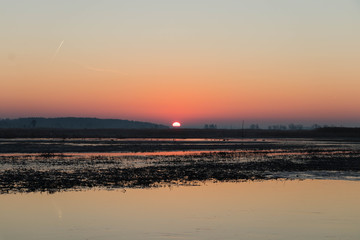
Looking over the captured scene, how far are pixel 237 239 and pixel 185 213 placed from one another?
15.9 feet

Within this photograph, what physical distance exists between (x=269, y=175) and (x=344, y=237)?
1893cm

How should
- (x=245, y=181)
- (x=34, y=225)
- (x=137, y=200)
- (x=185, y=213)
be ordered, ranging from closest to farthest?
1. (x=34, y=225)
2. (x=185, y=213)
3. (x=137, y=200)
4. (x=245, y=181)

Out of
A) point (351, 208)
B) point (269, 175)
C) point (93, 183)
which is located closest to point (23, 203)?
point (93, 183)

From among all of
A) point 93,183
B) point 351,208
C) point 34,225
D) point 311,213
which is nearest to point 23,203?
point 34,225

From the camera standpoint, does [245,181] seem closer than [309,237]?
No

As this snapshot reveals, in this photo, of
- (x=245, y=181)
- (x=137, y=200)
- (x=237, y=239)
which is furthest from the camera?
(x=245, y=181)

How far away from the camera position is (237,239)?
1519 cm

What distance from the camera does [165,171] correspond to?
35906mm

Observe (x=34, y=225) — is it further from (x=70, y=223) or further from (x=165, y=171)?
(x=165, y=171)

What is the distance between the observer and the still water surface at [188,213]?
52.7 ft

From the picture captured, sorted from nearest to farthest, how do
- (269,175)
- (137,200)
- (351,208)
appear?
(351,208)
(137,200)
(269,175)

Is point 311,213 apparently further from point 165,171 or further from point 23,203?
point 165,171

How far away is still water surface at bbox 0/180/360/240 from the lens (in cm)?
1606

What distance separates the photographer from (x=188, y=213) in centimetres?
1970
